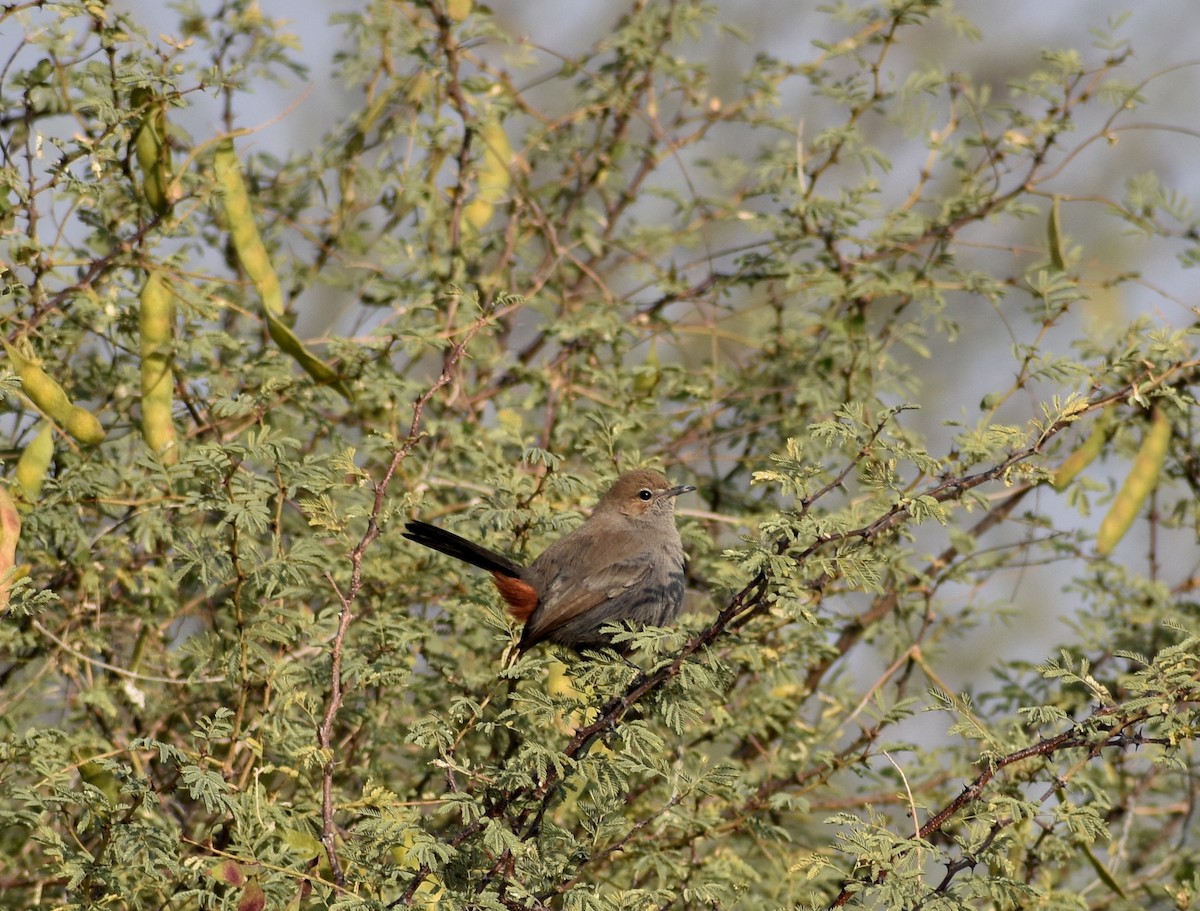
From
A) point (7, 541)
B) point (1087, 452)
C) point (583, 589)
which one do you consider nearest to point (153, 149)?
point (7, 541)

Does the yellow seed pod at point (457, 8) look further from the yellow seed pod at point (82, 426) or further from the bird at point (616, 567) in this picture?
the yellow seed pod at point (82, 426)

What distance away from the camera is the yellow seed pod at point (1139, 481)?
501 centimetres

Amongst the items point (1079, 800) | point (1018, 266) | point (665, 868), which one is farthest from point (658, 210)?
point (665, 868)

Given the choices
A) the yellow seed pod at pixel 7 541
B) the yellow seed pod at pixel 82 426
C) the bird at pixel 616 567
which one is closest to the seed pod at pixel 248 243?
the yellow seed pod at pixel 82 426

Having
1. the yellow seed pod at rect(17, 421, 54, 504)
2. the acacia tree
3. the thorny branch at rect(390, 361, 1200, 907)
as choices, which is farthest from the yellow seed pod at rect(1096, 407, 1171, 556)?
the yellow seed pod at rect(17, 421, 54, 504)

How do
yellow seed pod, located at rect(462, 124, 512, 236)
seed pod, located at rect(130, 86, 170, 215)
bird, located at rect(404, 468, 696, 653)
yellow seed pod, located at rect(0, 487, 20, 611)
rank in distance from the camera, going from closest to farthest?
1. yellow seed pod, located at rect(0, 487, 20, 611)
2. seed pod, located at rect(130, 86, 170, 215)
3. bird, located at rect(404, 468, 696, 653)
4. yellow seed pod, located at rect(462, 124, 512, 236)

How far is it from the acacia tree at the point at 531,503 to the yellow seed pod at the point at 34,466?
0.04 ft

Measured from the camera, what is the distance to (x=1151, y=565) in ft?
18.6

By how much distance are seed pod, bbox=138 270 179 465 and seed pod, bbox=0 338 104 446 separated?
231 millimetres

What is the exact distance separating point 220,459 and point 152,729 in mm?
1554

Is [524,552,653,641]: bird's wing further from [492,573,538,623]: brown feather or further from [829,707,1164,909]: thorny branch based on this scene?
[829,707,1164,909]: thorny branch

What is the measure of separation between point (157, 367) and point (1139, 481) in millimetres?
3515

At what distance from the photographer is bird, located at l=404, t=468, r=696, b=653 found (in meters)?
4.82

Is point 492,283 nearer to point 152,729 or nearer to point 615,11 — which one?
point 152,729
